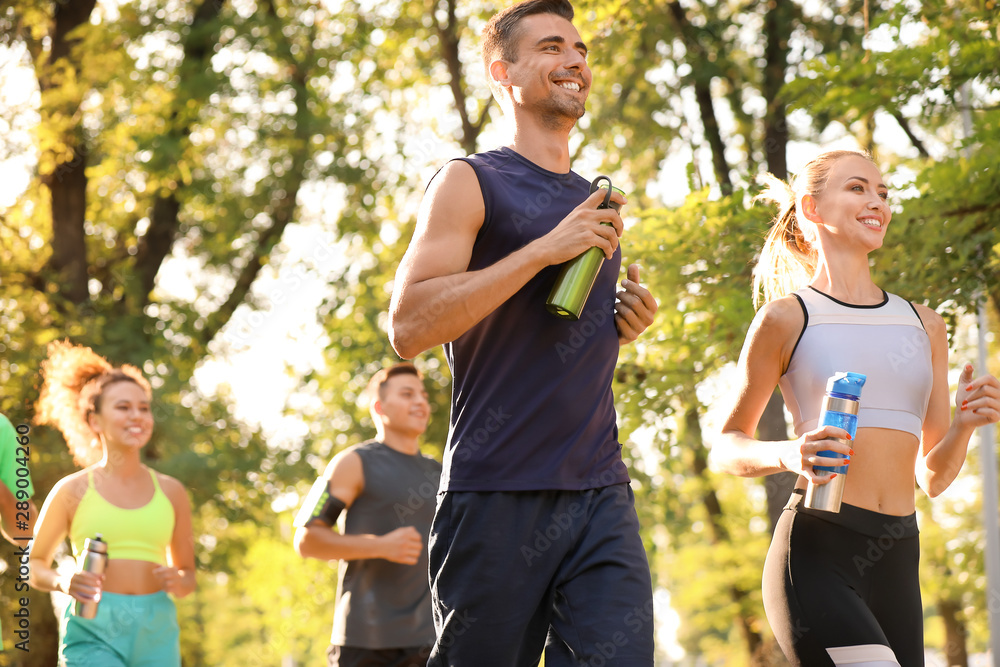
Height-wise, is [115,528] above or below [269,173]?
below

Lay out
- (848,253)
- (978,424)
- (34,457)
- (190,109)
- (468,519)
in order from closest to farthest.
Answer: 1. (468,519)
2. (978,424)
3. (848,253)
4. (34,457)
5. (190,109)

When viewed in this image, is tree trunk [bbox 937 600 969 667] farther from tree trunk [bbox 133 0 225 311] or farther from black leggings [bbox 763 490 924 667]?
black leggings [bbox 763 490 924 667]

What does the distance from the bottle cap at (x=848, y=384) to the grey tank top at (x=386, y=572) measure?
11.4 feet

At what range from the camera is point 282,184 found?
631 inches

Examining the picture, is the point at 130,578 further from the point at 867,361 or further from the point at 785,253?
the point at 867,361

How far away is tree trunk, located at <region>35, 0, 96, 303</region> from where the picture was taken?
1402 centimetres

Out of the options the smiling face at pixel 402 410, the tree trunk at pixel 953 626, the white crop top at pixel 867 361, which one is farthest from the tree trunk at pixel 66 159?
the tree trunk at pixel 953 626

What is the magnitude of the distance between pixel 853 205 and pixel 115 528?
11.9ft

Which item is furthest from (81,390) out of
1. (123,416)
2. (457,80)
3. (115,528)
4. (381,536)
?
(457,80)

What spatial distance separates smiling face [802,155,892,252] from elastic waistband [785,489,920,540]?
2.83 ft

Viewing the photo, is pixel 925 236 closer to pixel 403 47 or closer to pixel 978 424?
pixel 978 424

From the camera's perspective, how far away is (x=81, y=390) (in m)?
5.62

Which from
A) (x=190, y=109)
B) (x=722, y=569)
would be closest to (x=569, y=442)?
(x=190, y=109)

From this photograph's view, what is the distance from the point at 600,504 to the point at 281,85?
46.1 ft
